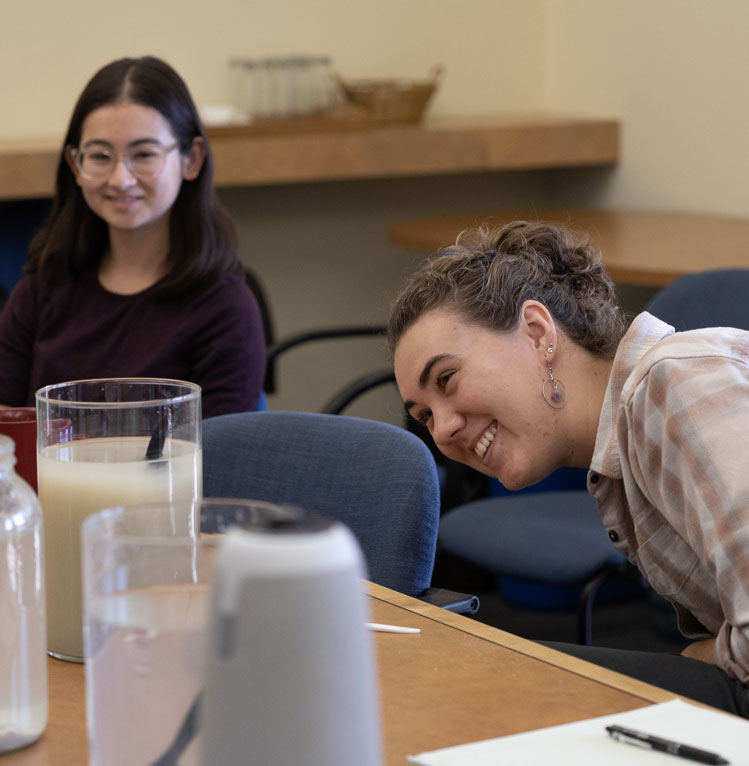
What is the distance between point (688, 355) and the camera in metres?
1.08

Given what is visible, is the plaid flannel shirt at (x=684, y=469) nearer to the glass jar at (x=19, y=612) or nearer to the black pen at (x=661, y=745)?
the black pen at (x=661, y=745)

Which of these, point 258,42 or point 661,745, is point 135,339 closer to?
point 661,745

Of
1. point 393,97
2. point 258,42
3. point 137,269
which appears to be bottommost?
point 137,269

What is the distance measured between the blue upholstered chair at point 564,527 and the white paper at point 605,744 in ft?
3.70

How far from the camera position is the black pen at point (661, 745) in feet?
2.34

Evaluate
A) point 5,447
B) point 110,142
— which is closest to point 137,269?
point 110,142

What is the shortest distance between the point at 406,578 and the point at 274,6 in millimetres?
2601

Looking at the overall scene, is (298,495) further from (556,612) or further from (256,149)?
(256,149)

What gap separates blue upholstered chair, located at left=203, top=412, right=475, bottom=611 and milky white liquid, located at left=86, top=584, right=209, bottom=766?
63 centimetres

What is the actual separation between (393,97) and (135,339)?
1.62m

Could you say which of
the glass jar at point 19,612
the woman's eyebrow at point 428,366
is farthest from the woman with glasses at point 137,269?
the glass jar at point 19,612

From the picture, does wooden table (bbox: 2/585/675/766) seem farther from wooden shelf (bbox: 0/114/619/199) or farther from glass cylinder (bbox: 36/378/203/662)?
wooden shelf (bbox: 0/114/619/199)

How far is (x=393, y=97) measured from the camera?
337 cm

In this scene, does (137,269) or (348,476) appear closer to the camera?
(348,476)
